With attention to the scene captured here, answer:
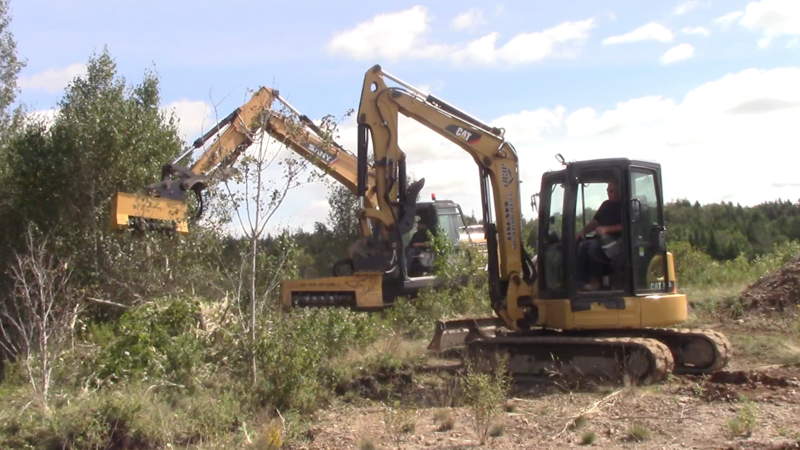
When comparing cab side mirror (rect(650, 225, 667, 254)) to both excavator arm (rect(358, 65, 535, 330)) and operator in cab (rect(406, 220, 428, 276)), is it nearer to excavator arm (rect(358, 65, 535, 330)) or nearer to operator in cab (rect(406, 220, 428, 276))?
excavator arm (rect(358, 65, 535, 330))

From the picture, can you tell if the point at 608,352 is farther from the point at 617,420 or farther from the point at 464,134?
the point at 464,134

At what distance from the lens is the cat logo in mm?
11945

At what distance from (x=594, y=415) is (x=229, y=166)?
5.10m

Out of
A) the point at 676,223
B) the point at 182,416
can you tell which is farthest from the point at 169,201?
the point at 676,223

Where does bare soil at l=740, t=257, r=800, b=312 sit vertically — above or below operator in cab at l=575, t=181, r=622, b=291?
below

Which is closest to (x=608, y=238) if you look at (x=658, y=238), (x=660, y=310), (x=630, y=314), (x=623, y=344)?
(x=658, y=238)

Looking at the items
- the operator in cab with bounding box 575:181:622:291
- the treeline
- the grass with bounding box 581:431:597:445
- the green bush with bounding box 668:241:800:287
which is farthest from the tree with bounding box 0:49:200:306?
the treeline

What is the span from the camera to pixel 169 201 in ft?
41.4

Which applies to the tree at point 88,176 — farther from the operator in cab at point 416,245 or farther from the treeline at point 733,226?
the treeline at point 733,226

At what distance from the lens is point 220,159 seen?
11.9 meters

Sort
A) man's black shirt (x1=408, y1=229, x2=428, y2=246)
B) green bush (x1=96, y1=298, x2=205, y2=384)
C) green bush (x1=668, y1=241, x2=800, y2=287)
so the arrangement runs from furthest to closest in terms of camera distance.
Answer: green bush (x1=668, y1=241, x2=800, y2=287), man's black shirt (x1=408, y1=229, x2=428, y2=246), green bush (x1=96, y1=298, x2=205, y2=384)

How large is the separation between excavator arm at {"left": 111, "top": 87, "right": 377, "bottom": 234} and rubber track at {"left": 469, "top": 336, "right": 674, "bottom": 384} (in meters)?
3.34

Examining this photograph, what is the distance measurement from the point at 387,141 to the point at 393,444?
19.3ft

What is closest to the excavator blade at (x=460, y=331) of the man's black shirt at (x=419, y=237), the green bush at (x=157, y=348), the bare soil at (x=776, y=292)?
the green bush at (x=157, y=348)
